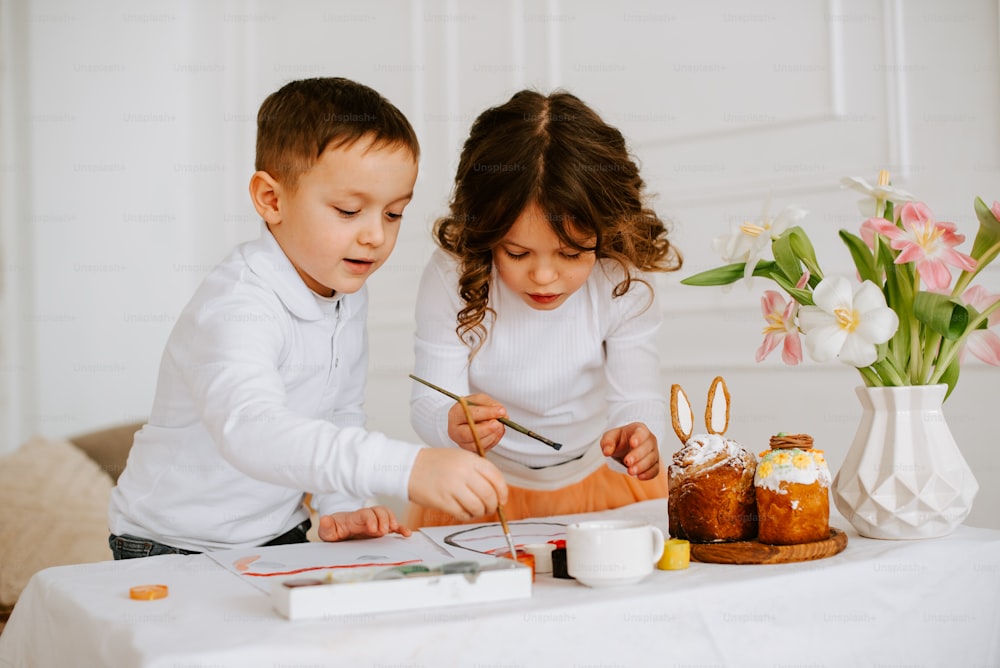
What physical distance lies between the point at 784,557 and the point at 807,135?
123cm

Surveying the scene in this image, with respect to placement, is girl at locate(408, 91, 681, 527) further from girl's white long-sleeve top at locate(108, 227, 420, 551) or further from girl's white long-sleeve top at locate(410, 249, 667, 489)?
girl's white long-sleeve top at locate(108, 227, 420, 551)

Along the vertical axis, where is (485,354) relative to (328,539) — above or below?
above

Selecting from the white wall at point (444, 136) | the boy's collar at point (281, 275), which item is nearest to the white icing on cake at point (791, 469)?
the boy's collar at point (281, 275)

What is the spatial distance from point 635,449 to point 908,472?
339 millimetres

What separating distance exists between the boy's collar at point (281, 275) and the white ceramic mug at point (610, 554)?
0.58m

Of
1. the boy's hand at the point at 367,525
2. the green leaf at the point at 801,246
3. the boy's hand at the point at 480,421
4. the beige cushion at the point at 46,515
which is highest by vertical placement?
the green leaf at the point at 801,246

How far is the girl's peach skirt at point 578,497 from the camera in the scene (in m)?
1.60

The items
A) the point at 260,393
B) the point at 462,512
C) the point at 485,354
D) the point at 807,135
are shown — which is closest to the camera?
the point at 462,512

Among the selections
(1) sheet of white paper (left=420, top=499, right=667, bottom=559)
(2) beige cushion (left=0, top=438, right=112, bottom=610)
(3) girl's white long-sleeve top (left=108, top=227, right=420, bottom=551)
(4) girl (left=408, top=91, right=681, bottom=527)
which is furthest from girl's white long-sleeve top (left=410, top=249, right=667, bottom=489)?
(2) beige cushion (left=0, top=438, right=112, bottom=610)

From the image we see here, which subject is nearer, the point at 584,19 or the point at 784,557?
the point at 784,557

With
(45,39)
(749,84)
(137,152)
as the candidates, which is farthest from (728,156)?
(45,39)

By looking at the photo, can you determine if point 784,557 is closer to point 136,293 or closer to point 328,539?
point 328,539

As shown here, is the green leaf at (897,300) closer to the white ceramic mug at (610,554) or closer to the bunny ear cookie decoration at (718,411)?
the bunny ear cookie decoration at (718,411)

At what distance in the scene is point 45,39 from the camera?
294 cm
